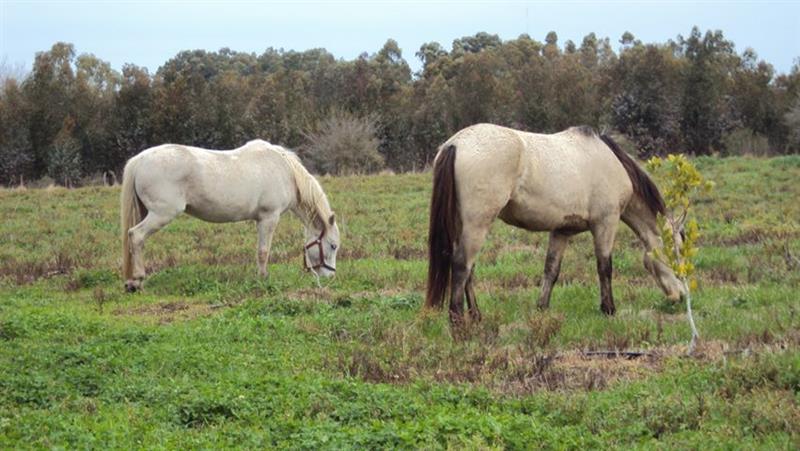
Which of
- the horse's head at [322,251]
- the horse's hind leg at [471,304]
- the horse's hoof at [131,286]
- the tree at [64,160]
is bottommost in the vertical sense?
the tree at [64,160]

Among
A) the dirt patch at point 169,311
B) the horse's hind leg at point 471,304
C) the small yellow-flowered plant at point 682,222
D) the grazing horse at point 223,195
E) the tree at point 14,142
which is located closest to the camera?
the small yellow-flowered plant at point 682,222

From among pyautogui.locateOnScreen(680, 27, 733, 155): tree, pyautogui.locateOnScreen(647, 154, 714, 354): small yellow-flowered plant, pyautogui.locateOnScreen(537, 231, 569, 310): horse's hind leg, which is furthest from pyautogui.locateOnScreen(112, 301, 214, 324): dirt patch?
pyautogui.locateOnScreen(680, 27, 733, 155): tree

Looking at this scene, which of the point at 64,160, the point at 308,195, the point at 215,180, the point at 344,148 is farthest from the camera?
the point at 344,148

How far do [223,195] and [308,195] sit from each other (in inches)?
52.3

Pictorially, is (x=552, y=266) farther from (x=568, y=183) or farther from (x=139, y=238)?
(x=139, y=238)

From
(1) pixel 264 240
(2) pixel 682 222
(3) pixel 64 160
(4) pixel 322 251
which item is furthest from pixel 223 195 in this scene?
(3) pixel 64 160

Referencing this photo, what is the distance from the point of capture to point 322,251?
44.8 ft

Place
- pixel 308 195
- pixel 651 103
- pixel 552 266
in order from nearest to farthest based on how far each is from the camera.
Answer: pixel 552 266 < pixel 308 195 < pixel 651 103

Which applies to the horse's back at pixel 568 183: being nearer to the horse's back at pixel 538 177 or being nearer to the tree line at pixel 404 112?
the horse's back at pixel 538 177

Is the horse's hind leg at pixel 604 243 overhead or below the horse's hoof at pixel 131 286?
overhead

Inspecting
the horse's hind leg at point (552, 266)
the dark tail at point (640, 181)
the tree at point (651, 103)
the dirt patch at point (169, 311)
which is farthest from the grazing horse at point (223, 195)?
the tree at point (651, 103)

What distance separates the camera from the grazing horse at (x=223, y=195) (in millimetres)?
12523

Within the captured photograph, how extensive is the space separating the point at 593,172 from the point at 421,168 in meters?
30.2

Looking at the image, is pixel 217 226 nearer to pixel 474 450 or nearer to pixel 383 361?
pixel 383 361
